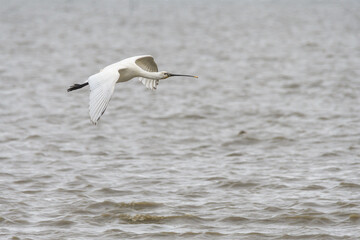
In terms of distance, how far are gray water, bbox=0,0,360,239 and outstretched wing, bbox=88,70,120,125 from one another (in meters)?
1.70

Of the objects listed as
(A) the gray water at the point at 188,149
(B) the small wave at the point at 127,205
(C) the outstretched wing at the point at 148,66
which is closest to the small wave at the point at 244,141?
(A) the gray water at the point at 188,149

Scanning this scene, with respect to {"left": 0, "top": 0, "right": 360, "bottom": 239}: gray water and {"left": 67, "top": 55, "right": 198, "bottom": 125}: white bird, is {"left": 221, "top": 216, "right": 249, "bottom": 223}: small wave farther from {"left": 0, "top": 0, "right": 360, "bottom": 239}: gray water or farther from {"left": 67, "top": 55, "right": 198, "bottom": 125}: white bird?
{"left": 67, "top": 55, "right": 198, "bottom": 125}: white bird

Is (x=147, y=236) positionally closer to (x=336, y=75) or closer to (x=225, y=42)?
(x=336, y=75)

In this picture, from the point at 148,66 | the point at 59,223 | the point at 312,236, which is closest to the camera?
the point at 312,236

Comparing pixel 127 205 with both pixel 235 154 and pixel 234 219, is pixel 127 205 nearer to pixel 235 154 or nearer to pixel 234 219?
pixel 234 219

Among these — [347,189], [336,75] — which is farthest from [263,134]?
[336,75]

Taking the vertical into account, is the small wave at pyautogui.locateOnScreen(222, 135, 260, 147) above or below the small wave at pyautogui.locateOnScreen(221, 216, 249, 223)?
above

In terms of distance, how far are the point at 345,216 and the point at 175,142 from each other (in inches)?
229

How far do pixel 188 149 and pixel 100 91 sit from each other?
569cm

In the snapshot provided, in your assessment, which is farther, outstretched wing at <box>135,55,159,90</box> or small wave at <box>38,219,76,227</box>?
outstretched wing at <box>135,55,159,90</box>

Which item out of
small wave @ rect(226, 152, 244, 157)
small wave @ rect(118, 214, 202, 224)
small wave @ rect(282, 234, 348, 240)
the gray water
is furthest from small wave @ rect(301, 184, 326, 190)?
small wave @ rect(226, 152, 244, 157)

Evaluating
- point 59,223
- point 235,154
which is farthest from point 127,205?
point 235,154

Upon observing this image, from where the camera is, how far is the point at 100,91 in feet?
32.4

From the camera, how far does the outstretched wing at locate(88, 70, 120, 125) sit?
9.57 m
